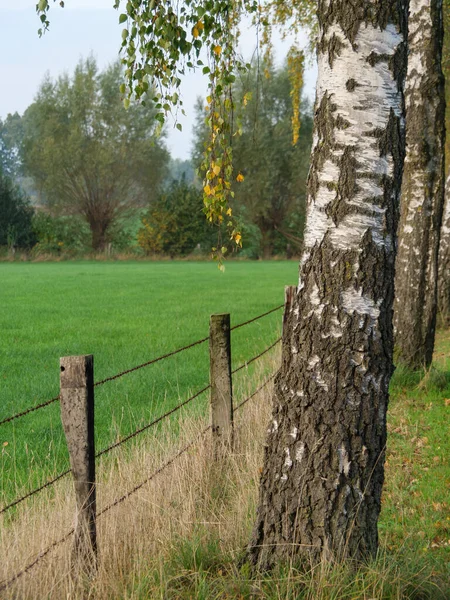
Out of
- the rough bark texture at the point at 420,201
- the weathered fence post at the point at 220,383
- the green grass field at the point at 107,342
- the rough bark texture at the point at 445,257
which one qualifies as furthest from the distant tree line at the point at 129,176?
the weathered fence post at the point at 220,383

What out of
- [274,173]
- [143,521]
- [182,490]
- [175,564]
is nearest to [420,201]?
[182,490]

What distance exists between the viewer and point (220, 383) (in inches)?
234

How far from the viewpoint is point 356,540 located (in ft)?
12.5

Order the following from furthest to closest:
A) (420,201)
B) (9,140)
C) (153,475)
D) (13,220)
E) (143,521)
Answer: (9,140) → (13,220) → (420,201) → (153,475) → (143,521)

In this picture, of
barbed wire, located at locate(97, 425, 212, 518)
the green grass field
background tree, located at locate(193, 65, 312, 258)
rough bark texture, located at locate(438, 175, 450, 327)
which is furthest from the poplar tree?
background tree, located at locate(193, 65, 312, 258)

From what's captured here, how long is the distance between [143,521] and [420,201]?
633cm

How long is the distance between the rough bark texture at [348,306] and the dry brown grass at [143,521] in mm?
566

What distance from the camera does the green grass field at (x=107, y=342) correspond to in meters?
7.94

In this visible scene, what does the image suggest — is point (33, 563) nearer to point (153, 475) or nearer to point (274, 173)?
point (153, 475)

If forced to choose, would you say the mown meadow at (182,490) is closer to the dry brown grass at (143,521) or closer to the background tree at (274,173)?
the dry brown grass at (143,521)

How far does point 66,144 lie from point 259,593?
179ft

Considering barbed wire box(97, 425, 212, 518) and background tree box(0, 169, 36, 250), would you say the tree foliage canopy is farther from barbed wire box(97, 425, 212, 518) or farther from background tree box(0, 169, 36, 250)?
background tree box(0, 169, 36, 250)

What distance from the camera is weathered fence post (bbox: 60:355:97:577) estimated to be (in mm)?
3750

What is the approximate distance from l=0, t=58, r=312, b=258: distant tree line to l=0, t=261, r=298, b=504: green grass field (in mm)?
23450
